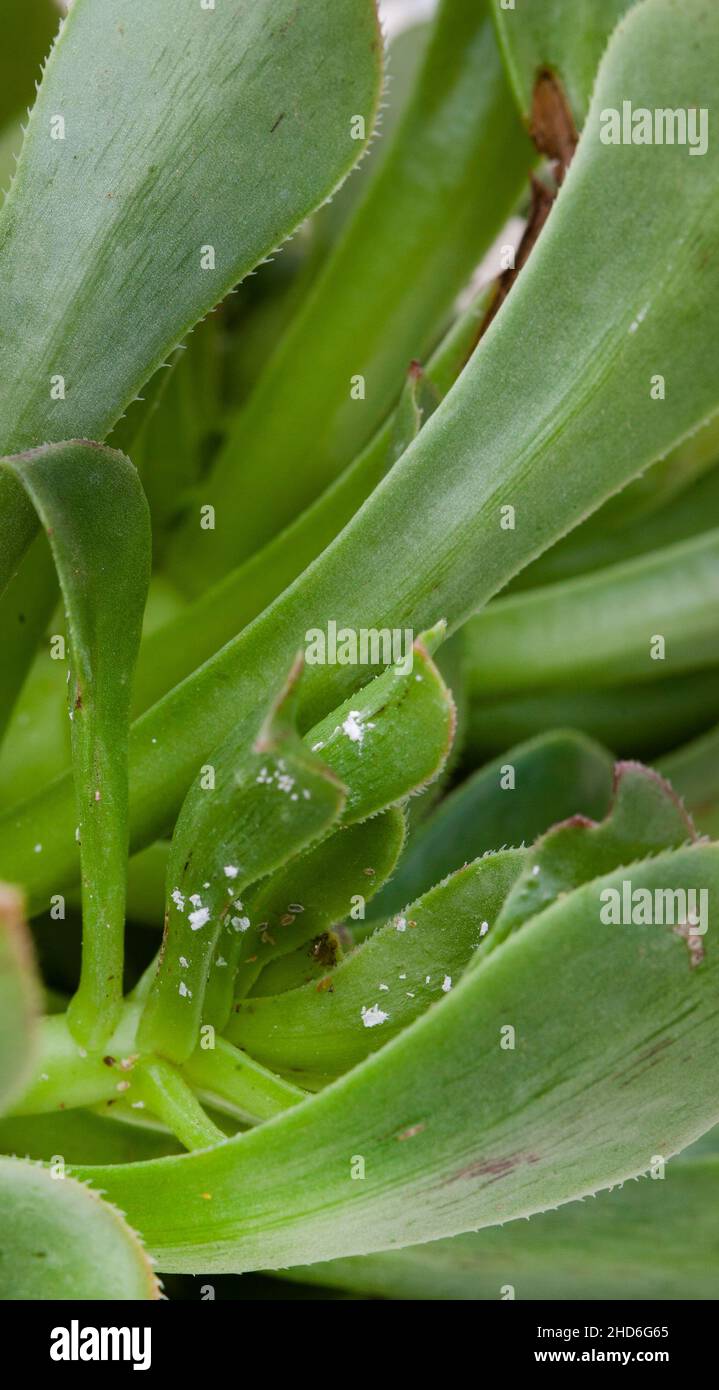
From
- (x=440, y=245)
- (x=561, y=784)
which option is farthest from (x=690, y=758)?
(x=440, y=245)

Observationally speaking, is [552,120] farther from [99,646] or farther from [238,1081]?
[238,1081]

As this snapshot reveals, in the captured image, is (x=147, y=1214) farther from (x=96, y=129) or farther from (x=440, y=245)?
(x=440, y=245)

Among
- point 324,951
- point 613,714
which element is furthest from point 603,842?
point 613,714

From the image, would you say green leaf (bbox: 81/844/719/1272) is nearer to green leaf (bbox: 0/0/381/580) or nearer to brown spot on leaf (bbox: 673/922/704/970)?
brown spot on leaf (bbox: 673/922/704/970)

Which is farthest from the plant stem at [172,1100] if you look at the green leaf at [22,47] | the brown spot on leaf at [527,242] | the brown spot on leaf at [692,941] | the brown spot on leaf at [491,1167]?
the green leaf at [22,47]

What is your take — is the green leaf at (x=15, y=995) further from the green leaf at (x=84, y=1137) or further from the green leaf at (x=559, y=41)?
the green leaf at (x=559, y=41)

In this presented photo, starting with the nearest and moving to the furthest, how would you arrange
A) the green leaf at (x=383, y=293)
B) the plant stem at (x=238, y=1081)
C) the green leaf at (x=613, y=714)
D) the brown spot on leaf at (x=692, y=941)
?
the brown spot on leaf at (x=692, y=941) < the plant stem at (x=238, y=1081) < the green leaf at (x=383, y=293) < the green leaf at (x=613, y=714)
